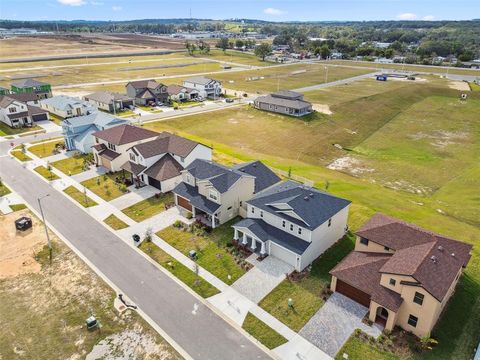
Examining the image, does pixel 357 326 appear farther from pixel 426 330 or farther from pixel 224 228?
pixel 224 228

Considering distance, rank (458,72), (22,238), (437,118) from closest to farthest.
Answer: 1. (22,238)
2. (437,118)
3. (458,72)

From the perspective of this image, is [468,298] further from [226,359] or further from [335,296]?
[226,359]

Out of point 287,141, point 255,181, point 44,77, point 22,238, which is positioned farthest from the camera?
point 44,77

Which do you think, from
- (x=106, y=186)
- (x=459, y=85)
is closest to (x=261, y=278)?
(x=106, y=186)

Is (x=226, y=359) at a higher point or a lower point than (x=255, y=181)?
lower

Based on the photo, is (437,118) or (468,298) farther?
(437,118)

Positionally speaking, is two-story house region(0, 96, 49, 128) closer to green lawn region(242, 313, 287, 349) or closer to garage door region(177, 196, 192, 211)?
garage door region(177, 196, 192, 211)

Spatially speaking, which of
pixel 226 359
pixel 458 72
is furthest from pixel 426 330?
pixel 458 72
